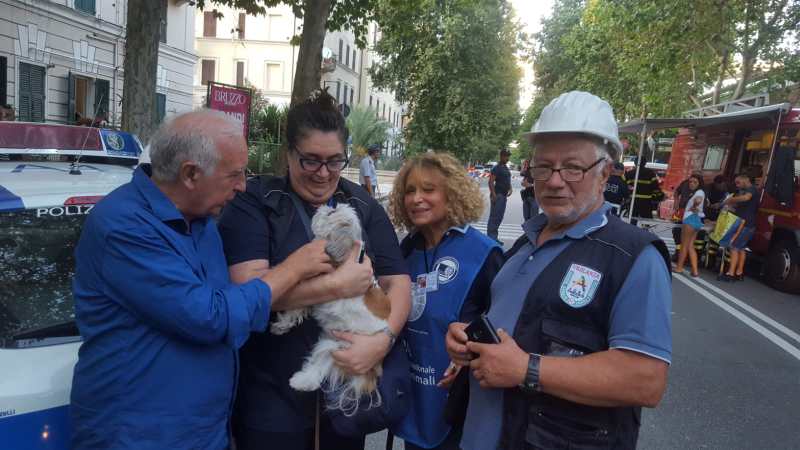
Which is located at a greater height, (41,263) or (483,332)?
(483,332)

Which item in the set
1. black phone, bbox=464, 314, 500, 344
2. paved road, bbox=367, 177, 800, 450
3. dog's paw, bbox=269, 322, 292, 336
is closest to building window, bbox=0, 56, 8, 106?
paved road, bbox=367, 177, 800, 450

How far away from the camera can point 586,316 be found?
1.46 meters

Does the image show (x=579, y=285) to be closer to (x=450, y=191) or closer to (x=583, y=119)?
(x=583, y=119)

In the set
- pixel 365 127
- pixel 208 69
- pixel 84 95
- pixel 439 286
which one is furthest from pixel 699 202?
pixel 208 69

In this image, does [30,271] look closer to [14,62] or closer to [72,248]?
[72,248]

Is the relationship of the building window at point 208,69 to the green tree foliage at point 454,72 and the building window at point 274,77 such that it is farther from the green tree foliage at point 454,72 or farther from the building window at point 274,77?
the green tree foliage at point 454,72

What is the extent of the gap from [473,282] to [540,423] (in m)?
0.76

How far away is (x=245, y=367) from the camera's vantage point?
1.92m

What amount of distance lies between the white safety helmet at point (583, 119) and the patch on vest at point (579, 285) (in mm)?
421

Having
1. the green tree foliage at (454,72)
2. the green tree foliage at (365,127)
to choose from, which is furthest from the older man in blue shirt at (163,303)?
the green tree foliage at (365,127)

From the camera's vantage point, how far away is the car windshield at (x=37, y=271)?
197 centimetres

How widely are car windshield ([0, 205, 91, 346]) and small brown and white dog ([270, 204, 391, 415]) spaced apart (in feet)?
3.15

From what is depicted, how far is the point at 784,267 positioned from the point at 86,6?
63.4 feet

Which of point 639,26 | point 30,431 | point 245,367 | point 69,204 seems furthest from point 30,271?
point 639,26
